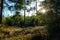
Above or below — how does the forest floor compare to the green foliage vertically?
below

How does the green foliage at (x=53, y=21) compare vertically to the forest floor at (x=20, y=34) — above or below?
above

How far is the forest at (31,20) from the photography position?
991cm

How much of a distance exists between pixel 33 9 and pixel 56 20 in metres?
3.48

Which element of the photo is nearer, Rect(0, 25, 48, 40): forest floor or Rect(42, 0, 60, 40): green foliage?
Rect(42, 0, 60, 40): green foliage

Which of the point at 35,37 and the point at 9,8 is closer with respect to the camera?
the point at 35,37

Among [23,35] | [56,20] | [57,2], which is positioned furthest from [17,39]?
[57,2]

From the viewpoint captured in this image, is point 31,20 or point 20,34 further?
point 31,20

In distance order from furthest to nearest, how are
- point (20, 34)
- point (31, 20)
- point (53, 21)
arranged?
point (31, 20) → point (20, 34) → point (53, 21)

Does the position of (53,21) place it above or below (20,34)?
→ above

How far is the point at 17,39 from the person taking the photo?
1020 centimetres

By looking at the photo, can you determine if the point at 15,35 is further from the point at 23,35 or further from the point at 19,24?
the point at 19,24

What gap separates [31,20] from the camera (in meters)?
13.9

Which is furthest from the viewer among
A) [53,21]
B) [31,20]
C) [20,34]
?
[31,20]

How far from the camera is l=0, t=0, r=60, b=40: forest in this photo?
991 cm
